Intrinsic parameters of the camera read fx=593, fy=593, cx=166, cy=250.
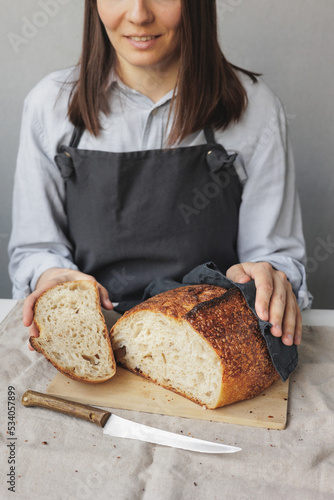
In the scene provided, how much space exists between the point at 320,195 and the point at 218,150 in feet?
2.49

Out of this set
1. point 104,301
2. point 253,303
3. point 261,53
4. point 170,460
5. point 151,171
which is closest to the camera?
point 170,460

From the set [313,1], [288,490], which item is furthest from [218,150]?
[288,490]

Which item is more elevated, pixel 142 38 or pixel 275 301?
pixel 142 38

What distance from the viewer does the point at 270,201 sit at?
161cm

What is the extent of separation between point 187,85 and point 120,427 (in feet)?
2.86

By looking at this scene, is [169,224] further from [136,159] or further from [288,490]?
[288,490]

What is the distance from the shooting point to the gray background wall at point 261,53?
1.94 meters

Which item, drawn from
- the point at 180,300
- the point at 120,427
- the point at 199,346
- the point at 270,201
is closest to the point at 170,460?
the point at 120,427

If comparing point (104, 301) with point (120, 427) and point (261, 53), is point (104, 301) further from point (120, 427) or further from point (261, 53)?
point (261, 53)

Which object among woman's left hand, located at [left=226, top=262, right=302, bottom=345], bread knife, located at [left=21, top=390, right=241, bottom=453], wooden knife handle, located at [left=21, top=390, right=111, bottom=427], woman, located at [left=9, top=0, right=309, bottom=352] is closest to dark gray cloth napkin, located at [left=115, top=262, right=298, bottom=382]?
woman's left hand, located at [left=226, top=262, right=302, bottom=345]

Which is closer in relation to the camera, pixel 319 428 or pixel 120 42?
pixel 319 428

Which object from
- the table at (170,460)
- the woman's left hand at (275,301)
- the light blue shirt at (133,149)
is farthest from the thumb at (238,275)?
the table at (170,460)

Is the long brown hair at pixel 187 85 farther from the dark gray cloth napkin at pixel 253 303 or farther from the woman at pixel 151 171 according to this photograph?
the dark gray cloth napkin at pixel 253 303

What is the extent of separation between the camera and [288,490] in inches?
38.0
